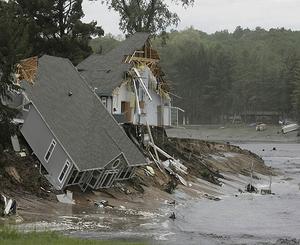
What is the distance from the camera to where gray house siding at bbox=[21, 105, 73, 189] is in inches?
1474

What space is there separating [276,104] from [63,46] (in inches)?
4453

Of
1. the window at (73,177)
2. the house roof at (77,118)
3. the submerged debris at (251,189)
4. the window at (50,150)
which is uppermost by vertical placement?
the house roof at (77,118)

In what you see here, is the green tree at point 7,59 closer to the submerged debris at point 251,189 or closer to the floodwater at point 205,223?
the floodwater at point 205,223

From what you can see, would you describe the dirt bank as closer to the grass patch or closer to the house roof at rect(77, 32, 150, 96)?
the house roof at rect(77, 32, 150, 96)

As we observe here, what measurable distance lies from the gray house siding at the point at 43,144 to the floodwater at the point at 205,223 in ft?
11.5

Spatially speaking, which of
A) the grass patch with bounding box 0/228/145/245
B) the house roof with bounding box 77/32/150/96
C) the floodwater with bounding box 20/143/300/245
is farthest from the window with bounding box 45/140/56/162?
the house roof with bounding box 77/32/150/96

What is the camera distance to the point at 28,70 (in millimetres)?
41500

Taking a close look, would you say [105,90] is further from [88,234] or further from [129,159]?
[88,234]

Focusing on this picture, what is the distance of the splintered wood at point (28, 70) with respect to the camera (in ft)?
133

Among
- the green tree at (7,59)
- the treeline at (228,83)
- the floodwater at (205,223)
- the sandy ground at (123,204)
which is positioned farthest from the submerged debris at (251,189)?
the treeline at (228,83)

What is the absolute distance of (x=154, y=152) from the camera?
5262cm

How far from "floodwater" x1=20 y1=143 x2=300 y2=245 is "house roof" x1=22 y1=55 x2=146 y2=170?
390 centimetres

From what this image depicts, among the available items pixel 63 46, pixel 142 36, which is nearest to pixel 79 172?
pixel 142 36

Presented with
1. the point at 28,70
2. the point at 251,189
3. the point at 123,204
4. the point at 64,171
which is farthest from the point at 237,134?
the point at 64,171
